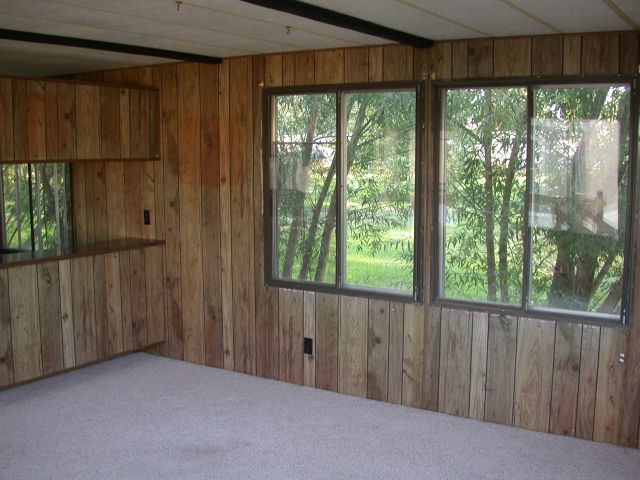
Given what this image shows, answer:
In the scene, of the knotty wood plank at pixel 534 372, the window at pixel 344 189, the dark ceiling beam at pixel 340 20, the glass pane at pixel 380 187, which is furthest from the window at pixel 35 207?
the knotty wood plank at pixel 534 372

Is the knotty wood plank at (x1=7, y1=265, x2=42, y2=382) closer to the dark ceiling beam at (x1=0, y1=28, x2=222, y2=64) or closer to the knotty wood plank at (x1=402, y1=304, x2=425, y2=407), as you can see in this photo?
the dark ceiling beam at (x1=0, y1=28, x2=222, y2=64)

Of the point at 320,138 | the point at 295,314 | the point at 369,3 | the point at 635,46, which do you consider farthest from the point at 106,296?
the point at 635,46

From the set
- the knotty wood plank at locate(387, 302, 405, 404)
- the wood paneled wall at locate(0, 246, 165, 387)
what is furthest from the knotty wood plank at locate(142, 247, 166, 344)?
the knotty wood plank at locate(387, 302, 405, 404)

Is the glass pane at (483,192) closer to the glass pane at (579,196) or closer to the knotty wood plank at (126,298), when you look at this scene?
the glass pane at (579,196)

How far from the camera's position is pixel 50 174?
6.00 meters

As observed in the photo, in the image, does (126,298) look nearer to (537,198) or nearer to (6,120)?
(6,120)

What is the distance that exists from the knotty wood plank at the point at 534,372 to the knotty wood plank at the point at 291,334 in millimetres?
1461

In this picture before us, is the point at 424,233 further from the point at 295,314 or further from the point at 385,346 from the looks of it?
the point at 295,314

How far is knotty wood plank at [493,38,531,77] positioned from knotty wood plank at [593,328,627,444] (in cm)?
148

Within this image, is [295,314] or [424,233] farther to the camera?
[295,314]

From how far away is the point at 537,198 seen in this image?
3.99 meters

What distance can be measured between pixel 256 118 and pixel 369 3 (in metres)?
1.94

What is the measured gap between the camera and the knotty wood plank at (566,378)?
3912 millimetres

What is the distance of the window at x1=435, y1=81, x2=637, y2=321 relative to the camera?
12.4 ft
